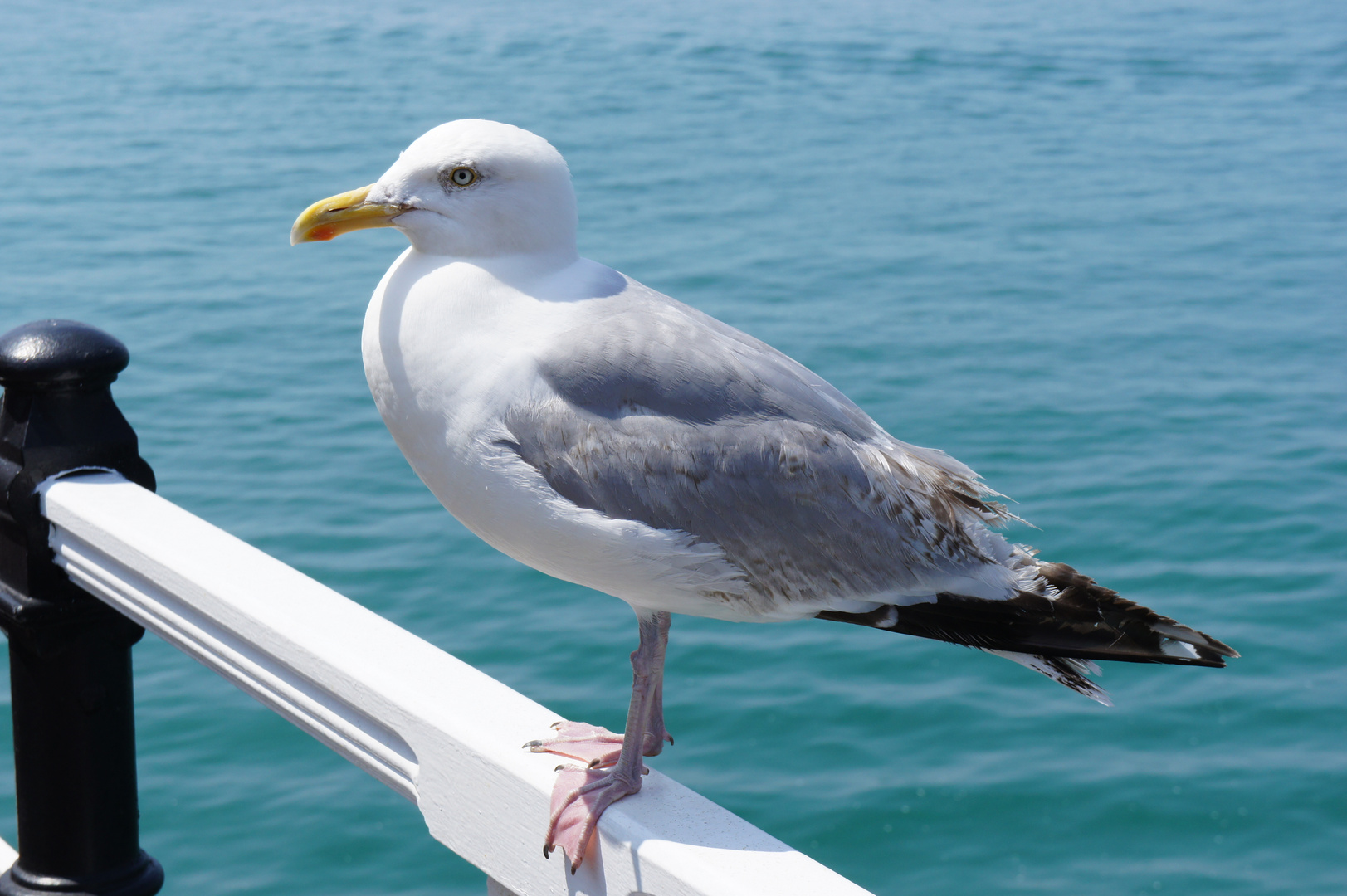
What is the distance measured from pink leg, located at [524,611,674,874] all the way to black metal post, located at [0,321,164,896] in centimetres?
83

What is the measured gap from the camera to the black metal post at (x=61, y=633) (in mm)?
2223

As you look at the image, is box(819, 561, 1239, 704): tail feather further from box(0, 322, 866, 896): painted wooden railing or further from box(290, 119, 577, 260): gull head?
box(290, 119, 577, 260): gull head

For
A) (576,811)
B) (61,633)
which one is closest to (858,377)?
(61,633)

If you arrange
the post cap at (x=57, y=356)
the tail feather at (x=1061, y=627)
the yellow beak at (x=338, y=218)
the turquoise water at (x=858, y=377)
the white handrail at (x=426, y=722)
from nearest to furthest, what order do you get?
the white handrail at (x=426, y=722), the tail feather at (x=1061, y=627), the yellow beak at (x=338, y=218), the post cap at (x=57, y=356), the turquoise water at (x=858, y=377)

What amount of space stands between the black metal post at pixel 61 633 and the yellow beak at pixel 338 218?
52cm

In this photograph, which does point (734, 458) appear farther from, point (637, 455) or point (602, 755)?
point (602, 755)

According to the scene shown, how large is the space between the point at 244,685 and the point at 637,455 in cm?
58

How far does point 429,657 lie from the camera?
176cm

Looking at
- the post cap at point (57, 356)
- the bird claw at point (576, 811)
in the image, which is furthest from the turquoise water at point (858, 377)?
the bird claw at point (576, 811)

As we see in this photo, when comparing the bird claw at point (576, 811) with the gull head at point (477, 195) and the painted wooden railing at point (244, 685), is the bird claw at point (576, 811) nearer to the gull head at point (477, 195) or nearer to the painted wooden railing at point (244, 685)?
the painted wooden railing at point (244, 685)

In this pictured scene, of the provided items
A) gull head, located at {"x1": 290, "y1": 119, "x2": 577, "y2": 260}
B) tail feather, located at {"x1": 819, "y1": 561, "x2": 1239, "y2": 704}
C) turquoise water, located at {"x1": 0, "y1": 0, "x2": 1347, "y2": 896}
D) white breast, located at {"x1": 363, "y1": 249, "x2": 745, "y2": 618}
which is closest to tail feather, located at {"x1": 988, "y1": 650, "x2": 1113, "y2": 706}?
tail feather, located at {"x1": 819, "y1": 561, "x2": 1239, "y2": 704}

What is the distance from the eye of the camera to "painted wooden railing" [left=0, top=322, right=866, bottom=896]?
1.57 metres

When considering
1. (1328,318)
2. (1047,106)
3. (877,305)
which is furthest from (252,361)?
(1047,106)

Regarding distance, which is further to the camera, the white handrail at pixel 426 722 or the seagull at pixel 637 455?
A: the seagull at pixel 637 455
